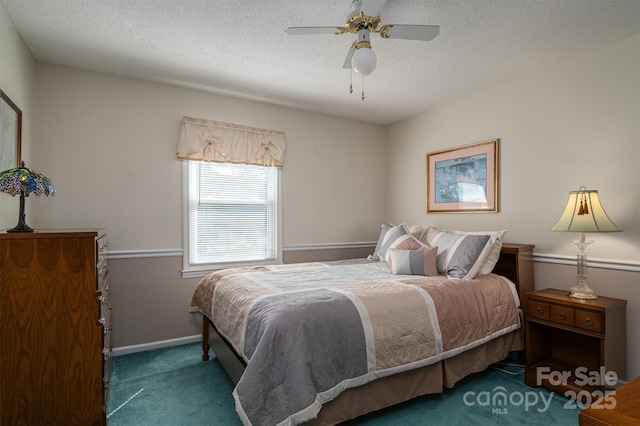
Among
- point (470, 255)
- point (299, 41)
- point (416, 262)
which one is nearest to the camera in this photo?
point (299, 41)

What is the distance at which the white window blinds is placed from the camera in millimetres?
3396

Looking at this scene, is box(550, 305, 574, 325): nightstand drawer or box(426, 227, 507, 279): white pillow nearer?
box(550, 305, 574, 325): nightstand drawer

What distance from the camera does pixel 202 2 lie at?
200cm

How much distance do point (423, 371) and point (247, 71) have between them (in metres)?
2.78

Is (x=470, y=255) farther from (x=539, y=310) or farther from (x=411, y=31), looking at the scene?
(x=411, y=31)

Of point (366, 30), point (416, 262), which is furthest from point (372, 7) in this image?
point (416, 262)

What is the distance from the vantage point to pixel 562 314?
232 centimetres

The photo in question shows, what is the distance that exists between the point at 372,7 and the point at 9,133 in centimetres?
243

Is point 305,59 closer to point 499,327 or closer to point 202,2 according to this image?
point 202,2

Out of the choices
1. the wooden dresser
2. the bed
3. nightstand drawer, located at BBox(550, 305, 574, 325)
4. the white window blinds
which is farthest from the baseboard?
nightstand drawer, located at BBox(550, 305, 574, 325)

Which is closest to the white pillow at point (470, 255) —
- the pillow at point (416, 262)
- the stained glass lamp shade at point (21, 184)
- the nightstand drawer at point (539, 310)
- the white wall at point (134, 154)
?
the pillow at point (416, 262)

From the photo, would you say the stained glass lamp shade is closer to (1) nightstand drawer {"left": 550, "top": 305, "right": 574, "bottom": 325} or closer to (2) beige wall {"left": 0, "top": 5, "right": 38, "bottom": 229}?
(2) beige wall {"left": 0, "top": 5, "right": 38, "bottom": 229}

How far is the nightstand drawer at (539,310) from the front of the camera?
2.42 m

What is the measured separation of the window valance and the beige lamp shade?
8.91ft
